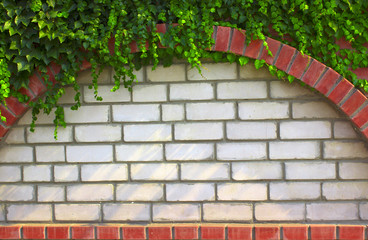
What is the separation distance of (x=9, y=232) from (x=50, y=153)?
2.02 feet

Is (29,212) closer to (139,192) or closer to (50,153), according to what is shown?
(50,153)

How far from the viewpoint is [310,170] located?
2795 millimetres

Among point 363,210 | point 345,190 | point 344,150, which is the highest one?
point 344,150

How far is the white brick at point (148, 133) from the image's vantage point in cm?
285

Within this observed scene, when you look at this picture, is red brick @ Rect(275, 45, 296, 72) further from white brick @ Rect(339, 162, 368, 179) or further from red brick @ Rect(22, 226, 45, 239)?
red brick @ Rect(22, 226, 45, 239)

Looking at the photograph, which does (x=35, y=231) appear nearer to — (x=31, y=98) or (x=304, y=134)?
(x=31, y=98)

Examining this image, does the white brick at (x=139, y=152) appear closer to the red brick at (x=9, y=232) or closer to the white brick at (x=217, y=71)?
the white brick at (x=217, y=71)

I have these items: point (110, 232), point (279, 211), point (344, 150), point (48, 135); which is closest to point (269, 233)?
point (279, 211)

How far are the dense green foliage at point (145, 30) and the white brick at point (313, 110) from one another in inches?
9.4

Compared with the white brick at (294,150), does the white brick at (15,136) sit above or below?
above

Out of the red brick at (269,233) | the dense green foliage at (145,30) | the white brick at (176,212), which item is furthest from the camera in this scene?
the white brick at (176,212)

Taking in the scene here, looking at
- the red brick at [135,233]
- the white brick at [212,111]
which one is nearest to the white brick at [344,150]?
the white brick at [212,111]

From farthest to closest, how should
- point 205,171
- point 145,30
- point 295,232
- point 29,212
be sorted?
point 29,212 → point 205,171 → point 295,232 → point 145,30

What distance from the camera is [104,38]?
8.66ft
